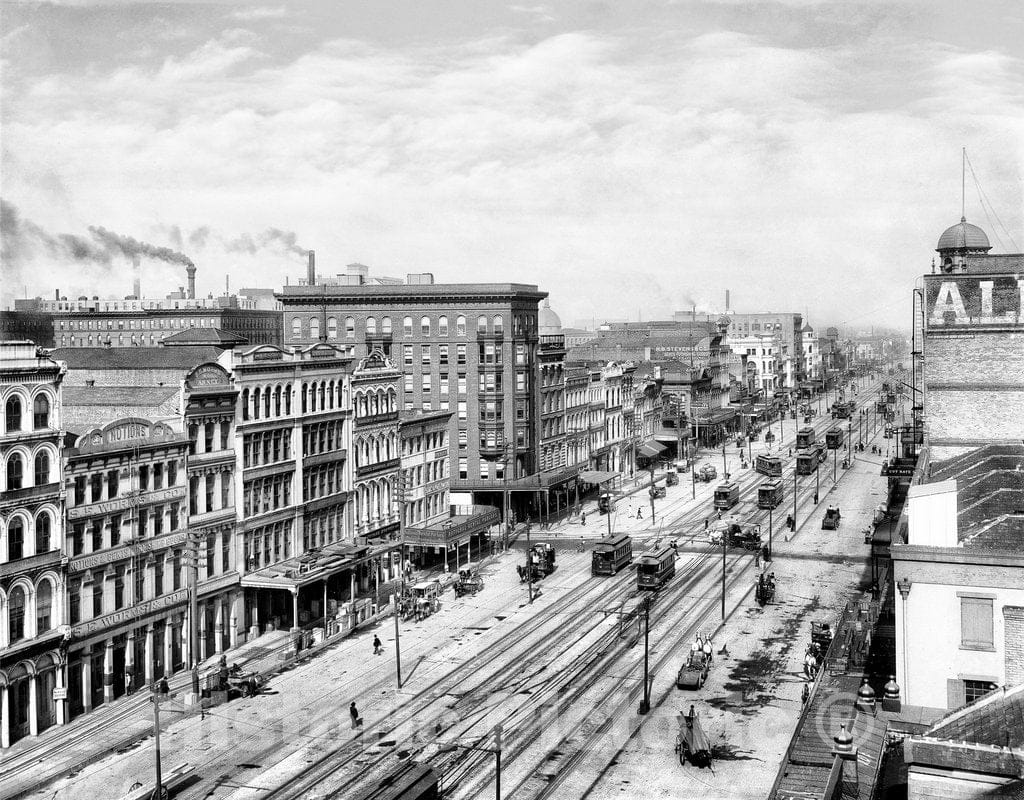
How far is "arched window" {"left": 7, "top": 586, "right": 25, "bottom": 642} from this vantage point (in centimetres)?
4309

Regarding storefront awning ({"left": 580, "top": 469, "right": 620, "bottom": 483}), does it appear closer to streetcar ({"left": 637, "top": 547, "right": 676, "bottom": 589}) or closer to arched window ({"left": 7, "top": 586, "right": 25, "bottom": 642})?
streetcar ({"left": 637, "top": 547, "right": 676, "bottom": 589})

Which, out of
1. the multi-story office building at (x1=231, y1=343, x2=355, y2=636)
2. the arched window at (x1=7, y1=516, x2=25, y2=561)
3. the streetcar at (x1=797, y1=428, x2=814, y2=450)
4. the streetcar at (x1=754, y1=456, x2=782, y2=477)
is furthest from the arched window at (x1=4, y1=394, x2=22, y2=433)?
the streetcar at (x1=797, y1=428, x2=814, y2=450)

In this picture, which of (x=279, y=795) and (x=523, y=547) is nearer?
(x=279, y=795)

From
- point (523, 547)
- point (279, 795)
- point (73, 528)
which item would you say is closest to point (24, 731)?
Result: point (73, 528)

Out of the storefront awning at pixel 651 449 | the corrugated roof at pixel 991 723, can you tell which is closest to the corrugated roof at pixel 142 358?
the corrugated roof at pixel 991 723

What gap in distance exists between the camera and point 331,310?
316 ft

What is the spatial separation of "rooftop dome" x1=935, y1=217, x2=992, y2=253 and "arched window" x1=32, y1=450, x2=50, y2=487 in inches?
2797

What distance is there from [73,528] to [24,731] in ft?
27.1

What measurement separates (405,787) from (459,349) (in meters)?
62.5

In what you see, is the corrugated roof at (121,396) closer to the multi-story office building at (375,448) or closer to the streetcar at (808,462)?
the multi-story office building at (375,448)

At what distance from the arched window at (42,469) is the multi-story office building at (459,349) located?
163ft

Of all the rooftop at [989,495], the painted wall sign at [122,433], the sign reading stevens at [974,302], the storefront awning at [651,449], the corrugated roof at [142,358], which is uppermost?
the sign reading stevens at [974,302]

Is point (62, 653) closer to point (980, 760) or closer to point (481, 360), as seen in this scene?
point (980, 760)

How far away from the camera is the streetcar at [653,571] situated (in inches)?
2657
